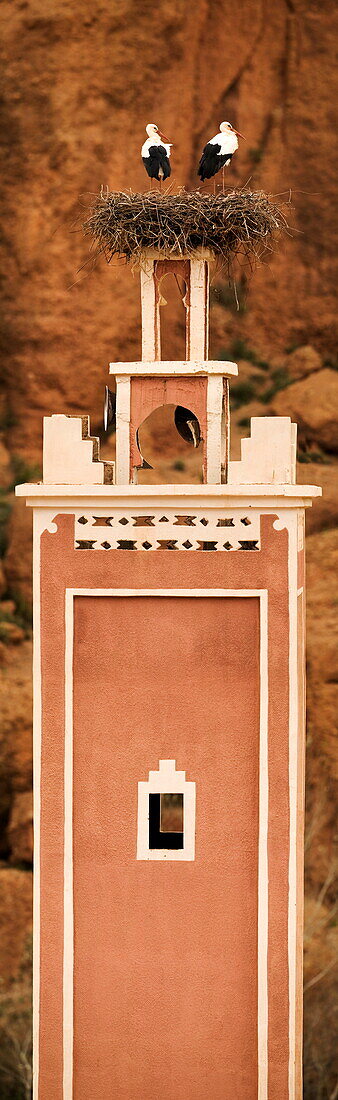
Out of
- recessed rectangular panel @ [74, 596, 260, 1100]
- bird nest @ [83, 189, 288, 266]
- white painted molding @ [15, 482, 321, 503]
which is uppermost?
bird nest @ [83, 189, 288, 266]

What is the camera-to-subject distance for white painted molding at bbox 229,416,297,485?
767 centimetres

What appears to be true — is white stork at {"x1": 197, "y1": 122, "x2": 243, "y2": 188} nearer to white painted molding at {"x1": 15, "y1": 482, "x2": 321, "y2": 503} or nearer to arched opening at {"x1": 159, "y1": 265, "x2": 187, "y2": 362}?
white painted molding at {"x1": 15, "y1": 482, "x2": 321, "y2": 503}

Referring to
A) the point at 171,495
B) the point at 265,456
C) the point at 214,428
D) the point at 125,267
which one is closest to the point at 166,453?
the point at 125,267

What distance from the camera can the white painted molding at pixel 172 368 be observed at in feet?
25.4

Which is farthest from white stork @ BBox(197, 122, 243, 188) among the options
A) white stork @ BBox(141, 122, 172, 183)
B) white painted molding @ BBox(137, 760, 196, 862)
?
white painted molding @ BBox(137, 760, 196, 862)

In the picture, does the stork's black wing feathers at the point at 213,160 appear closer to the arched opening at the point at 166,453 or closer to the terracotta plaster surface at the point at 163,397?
the terracotta plaster surface at the point at 163,397

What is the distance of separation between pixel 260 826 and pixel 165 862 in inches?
21.0

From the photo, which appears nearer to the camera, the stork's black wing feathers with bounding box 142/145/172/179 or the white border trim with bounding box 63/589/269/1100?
the white border trim with bounding box 63/589/269/1100

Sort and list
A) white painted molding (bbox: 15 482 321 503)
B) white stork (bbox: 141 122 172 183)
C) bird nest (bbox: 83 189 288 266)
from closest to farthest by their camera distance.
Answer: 1. white painted molding (bbox: 15 482 321 503)
2. bird nest (bbox: 83 189 288 266)
3. white stork (bbox: 141 122 172 183)

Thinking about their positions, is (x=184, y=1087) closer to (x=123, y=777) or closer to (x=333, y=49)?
(x=123, y=777)

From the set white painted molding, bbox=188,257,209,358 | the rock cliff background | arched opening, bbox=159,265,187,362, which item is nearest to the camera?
white painted molding, bbox=188,257,209,358

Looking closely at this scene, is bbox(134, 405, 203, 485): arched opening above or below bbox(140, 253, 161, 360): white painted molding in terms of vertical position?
above

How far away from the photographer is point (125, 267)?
15.7 m

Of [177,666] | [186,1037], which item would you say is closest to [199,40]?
[177,666]
